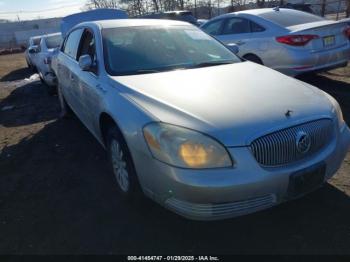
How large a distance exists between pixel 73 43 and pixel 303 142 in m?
3.78

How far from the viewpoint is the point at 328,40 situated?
6328 millimetres

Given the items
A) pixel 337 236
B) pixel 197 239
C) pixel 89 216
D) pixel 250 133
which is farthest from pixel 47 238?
pixel 337 236

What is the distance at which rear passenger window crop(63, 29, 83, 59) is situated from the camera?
4.96 metres

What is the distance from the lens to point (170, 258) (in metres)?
2.69

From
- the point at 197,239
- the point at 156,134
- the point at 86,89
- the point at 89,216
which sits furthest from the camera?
the point at 86,89

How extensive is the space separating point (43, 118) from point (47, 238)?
4.26 metres

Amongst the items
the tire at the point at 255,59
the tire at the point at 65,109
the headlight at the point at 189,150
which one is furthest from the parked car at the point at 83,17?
the headlight at the point at 189,150

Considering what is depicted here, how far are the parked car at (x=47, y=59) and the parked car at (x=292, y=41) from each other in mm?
4509

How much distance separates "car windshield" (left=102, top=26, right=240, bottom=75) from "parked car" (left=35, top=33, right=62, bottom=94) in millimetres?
4831

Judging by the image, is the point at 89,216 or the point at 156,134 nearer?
the point at 156,134

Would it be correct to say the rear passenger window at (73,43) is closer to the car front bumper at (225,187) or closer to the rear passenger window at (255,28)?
the car front bumper at (225,187)

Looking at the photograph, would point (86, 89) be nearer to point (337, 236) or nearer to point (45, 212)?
point (45, 212)

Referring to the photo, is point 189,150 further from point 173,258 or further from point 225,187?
point 173,258

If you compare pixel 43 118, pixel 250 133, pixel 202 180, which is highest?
pixel 250 133
